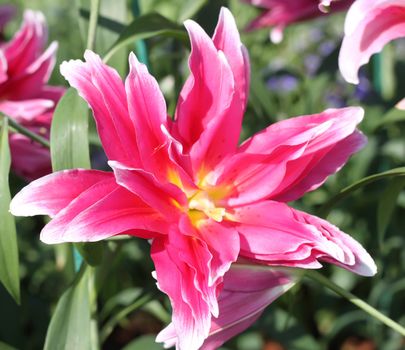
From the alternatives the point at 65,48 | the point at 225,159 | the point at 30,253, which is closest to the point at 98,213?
the point at 225,159

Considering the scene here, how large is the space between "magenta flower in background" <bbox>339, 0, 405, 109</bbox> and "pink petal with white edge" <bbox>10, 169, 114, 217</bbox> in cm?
23

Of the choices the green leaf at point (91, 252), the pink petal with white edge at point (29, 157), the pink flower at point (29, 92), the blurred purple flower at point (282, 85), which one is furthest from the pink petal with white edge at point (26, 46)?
the blurred purple flower at point (282, 85)

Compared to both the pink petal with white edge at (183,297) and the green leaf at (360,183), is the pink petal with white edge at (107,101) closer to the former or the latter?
the pink petal with white edge at (183,297)

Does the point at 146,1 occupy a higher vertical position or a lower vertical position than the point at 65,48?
higher

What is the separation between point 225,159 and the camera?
2.32ft

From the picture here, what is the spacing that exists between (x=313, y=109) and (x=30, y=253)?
2.32 ft

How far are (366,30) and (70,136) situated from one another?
0.93 ft

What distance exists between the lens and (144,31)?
0.83 meters

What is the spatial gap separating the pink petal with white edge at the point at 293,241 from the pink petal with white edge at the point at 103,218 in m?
0.08

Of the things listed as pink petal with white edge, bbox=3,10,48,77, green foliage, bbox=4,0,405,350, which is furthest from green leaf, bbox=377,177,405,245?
pink petal with white edge, bbox=3,10,48,77

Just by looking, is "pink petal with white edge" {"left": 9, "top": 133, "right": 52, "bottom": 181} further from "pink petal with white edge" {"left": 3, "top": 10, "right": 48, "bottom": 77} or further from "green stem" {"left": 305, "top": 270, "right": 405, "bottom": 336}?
"green stem" {"left": 305, "top": 270, "right": 405, "bottom": 336}

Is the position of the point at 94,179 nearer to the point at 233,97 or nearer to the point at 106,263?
the point at 233,97

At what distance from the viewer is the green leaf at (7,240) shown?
732 millimetres

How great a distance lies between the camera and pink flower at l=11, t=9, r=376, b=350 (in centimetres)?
61
